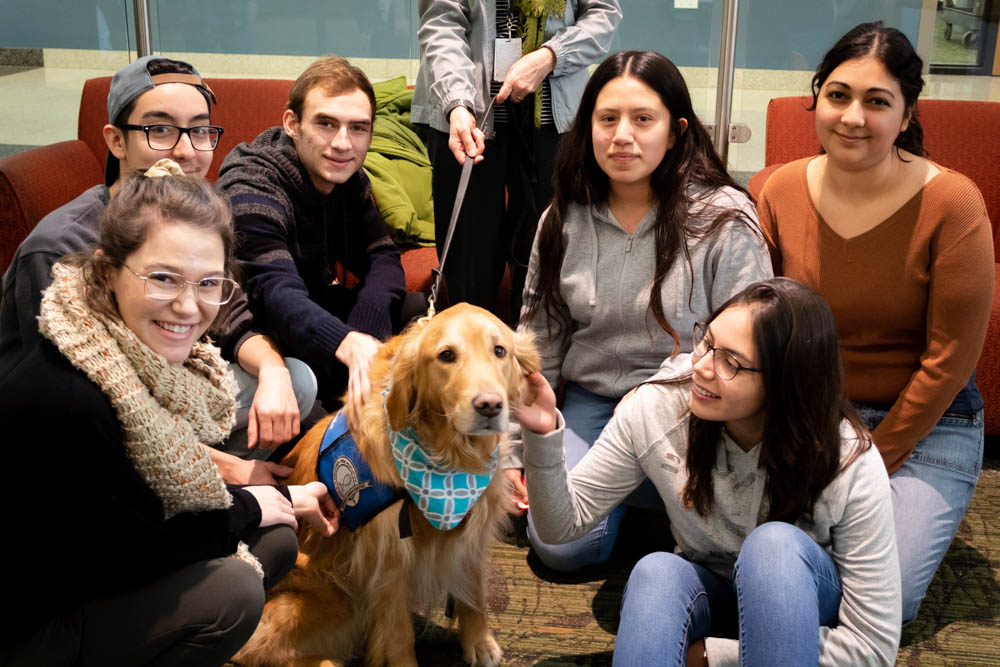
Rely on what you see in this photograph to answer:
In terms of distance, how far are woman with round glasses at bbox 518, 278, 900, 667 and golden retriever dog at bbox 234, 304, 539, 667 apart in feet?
0.49

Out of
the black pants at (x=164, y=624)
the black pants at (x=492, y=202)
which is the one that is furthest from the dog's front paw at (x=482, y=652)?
the black pants at (x=492, y=202)

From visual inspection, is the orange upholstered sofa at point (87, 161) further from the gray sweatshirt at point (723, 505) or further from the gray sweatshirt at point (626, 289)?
the gray sweatshirt at point (723, 505)

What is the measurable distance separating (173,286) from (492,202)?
1380 mm

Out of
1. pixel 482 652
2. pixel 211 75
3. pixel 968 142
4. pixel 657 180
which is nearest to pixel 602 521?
pixel 482 652

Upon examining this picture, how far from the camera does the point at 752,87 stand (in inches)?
163

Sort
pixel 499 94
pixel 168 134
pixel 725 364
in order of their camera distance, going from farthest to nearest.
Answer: pixel 499 94, pixel 168 134, pixel 725 364

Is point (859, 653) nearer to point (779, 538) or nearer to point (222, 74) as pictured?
point (779, 538)

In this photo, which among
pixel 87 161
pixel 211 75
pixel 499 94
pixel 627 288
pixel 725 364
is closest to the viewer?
pixel 725 364

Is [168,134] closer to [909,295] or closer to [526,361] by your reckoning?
[526,361]

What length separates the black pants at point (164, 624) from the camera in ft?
4.66

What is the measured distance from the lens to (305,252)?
2479mm

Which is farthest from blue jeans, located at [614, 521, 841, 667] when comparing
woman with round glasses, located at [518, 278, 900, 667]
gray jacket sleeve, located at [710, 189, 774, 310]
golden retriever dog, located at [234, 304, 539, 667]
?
gray jacket sleeve, located at [710, 189, 774, 310]

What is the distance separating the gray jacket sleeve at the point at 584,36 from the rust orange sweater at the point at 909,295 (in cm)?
79

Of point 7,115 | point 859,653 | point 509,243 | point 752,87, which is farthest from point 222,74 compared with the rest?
point 859,653
